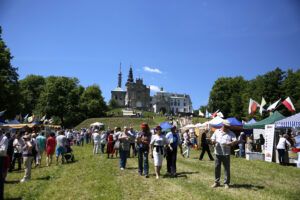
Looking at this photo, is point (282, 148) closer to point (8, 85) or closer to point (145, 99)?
point (8, 85)

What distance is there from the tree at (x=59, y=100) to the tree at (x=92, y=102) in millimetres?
8192

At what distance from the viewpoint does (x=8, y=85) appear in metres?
24.8

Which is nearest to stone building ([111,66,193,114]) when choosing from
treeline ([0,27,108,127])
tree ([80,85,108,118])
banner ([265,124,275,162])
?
tree ([80,85,108,118])

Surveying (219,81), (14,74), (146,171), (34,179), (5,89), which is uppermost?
(219,81)

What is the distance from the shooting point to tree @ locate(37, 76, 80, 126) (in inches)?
2000

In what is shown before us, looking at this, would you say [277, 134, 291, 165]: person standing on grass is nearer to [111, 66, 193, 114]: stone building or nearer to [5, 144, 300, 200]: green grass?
[5, 144, 300, 200]: green grass

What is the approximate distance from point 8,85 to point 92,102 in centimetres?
3965

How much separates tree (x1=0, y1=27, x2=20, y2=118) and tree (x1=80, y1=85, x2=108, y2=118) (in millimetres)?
35175

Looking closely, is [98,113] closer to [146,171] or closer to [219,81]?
[219,81]

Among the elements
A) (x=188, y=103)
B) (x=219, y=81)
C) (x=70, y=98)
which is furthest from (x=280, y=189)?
(x=188, y=103)

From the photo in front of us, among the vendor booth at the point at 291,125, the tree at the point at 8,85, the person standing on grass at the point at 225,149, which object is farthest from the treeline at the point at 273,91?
the tree at the point at 8,85

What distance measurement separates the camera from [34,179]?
8.05 meters

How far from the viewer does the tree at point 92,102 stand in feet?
207

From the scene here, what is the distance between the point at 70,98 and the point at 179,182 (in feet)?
167
